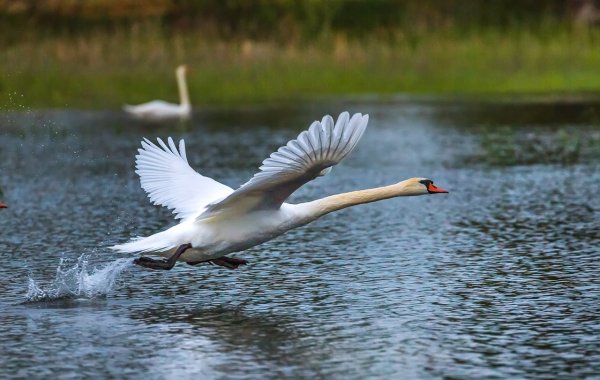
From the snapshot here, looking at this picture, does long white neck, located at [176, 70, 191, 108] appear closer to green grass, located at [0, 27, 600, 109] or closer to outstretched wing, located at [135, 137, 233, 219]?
green grass, located at [0, 27, 600, 109]

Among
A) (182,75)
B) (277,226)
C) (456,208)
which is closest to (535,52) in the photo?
(182,75)

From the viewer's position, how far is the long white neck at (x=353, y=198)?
34.9 ft

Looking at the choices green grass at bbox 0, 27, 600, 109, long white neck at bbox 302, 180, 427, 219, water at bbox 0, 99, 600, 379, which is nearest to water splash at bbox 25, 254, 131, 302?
water at bbox 0, 99, 600, 379

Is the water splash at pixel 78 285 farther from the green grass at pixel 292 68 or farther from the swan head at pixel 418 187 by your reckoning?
the green grass at pixel 292 68

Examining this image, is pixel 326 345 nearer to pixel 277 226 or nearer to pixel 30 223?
pixel 277 226

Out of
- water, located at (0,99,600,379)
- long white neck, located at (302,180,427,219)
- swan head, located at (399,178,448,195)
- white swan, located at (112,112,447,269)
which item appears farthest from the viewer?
swan head, located at (399,178,448,195)

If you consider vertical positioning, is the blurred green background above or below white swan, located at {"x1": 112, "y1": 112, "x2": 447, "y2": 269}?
above

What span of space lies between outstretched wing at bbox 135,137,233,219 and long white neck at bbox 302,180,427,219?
3.37ft

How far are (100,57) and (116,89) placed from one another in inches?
62.1

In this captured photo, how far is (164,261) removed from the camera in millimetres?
10914

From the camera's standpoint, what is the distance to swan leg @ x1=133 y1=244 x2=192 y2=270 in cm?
1069

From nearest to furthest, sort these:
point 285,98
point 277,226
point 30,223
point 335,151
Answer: point 335,151
point 277,226
point 30,223
point 285,98

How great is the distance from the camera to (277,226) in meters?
10.6

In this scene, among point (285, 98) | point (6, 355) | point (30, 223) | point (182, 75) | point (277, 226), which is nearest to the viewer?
point (6, 355)
